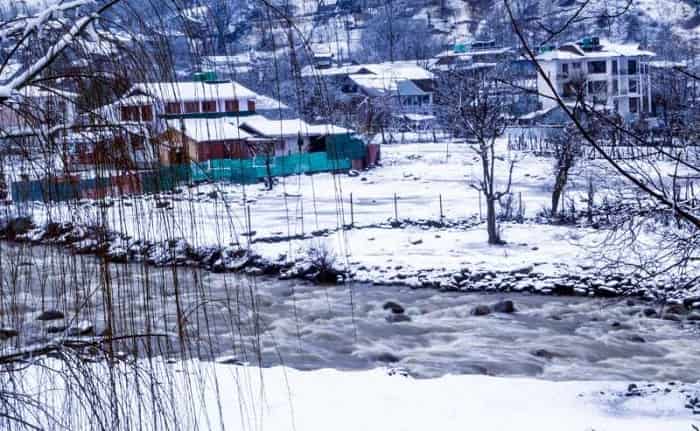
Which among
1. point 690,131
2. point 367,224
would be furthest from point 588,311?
point 367,224

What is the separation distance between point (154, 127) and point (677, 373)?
9.18m

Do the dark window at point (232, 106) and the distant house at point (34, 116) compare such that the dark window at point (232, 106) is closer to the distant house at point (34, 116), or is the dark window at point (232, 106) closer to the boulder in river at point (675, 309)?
the distant house at point (34, 116)

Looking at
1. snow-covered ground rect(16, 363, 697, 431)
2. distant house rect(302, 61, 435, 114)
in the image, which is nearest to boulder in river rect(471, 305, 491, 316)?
snow-covered ground rect(16, 363, 697, 431)

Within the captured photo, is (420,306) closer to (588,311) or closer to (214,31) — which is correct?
(588,311)

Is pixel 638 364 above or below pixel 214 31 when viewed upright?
below

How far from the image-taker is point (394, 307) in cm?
1399

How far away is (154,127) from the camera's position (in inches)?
87.9

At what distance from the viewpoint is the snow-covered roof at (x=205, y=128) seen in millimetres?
2330

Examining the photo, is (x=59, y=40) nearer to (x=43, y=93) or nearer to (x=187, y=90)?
(x=43, y=93)

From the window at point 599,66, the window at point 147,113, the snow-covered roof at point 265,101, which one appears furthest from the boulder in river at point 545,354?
the window at point 599,66

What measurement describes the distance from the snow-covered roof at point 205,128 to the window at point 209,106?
25 millimetres

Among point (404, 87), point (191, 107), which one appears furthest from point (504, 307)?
point (404, 87)

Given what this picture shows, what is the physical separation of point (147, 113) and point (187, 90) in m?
0.25

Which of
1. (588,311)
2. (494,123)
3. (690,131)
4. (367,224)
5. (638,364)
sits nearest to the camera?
(690,131)
